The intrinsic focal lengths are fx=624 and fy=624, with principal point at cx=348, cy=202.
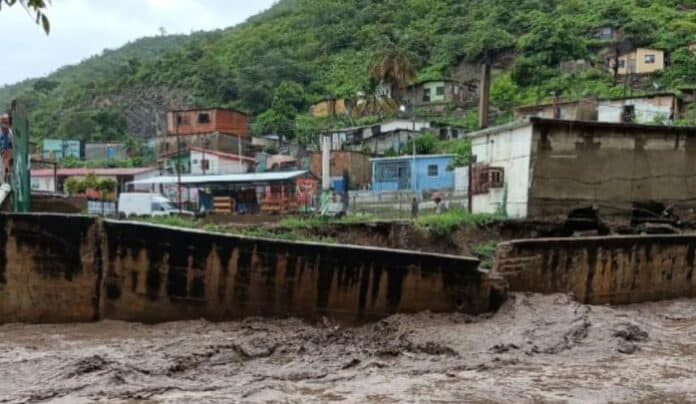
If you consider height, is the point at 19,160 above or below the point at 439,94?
below

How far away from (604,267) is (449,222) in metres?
3.83

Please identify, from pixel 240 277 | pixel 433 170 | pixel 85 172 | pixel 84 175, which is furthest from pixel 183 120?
pixel 240 277

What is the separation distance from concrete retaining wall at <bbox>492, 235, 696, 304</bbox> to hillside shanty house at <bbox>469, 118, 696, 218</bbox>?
3.30 meters

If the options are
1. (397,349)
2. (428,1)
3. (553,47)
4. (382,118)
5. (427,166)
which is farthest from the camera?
(428,1)

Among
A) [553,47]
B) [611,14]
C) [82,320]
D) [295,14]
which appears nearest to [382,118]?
[553,47]

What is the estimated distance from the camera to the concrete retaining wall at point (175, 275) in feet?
32.6

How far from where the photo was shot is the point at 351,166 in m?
38.8

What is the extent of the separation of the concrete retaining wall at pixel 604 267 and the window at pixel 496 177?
5150 mm

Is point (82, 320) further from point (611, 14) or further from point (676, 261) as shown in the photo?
point (611, 14)

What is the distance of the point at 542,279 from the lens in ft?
39.3

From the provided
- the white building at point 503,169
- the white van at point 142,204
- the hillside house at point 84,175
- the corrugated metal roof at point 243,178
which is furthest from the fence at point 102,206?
the white building at point 503,169

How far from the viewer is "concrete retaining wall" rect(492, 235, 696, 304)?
11758mm

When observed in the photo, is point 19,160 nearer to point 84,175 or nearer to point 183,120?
point 84,175

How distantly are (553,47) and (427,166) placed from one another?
26.5 meters
